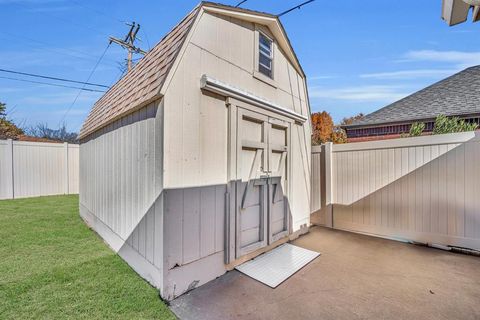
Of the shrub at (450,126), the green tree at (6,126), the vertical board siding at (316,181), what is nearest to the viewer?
the vertical board siding at (316,181)

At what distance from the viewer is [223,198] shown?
3100 millimetres

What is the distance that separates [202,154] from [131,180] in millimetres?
1225

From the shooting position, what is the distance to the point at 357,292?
268 cm

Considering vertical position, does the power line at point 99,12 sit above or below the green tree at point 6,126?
above

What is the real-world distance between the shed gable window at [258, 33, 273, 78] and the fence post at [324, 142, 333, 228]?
93.7 inches

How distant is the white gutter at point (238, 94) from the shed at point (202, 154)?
14 mm

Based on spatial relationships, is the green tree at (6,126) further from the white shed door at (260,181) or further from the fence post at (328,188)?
the fence post at (328,188)

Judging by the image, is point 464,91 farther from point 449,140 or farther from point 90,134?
point 90,134

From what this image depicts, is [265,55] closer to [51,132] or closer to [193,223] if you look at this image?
[193,223]

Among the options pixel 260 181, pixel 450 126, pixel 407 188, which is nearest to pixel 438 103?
pixel 450 126

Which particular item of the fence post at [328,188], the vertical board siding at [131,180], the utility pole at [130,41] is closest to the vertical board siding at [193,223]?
the vertical board siding at [131,180]

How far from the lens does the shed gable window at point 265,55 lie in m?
4.03

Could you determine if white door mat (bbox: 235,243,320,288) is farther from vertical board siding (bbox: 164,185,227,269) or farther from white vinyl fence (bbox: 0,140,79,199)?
white vinyl fence (bbox: 0,140,79,199)

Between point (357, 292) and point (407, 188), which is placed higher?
point (407, 188)
